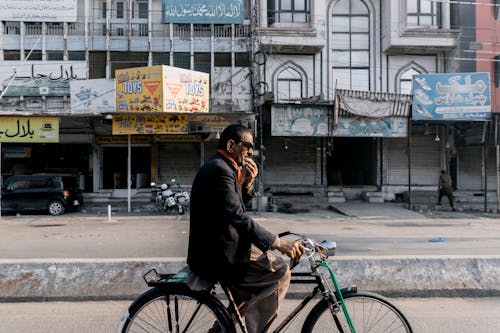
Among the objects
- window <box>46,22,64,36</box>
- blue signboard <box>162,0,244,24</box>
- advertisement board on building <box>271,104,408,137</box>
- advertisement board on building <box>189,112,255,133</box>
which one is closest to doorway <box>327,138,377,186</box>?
advertisement board on building <box>271,104,408,137</box>

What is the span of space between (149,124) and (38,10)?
26.9 ft

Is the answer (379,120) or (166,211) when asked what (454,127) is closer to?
(379,120)

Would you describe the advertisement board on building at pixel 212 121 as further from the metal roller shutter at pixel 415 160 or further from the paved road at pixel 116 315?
the paved road at pixel 116 315

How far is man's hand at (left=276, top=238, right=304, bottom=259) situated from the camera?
2955 mm

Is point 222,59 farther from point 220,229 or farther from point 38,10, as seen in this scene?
point 220,229

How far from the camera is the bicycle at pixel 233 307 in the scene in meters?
3.07

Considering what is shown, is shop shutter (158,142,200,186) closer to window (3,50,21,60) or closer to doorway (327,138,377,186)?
doorway (327,138,377,186)

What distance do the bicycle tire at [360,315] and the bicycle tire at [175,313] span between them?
609 mm

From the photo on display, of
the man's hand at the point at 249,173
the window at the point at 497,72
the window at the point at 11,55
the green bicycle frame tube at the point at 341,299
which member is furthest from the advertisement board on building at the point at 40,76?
the window at the point at 497,72

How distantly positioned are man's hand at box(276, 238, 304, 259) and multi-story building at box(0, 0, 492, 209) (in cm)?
1553

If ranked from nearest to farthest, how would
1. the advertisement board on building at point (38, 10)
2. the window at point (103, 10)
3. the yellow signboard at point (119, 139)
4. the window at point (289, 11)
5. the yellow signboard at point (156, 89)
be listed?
Answer: the yellow signboard at point (156, 89) → the advertisement board on building at point (38, 10) → the yellow signboard at point (119, 139) → the window at point (289, 11) → the window at point (103, 10)

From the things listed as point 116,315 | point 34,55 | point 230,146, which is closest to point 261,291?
point 230,146

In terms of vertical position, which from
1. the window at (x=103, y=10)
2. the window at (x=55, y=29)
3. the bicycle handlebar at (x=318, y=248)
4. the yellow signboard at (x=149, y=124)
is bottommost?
the bicycle handlebar at (x=318, y=248)

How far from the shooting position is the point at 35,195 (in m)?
16.8
